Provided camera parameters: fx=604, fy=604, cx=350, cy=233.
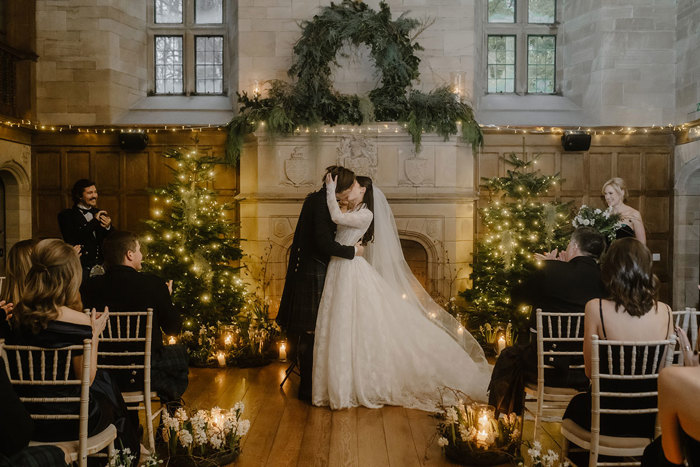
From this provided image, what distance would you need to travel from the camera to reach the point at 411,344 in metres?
4.82

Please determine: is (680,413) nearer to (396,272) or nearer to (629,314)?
(629,314)

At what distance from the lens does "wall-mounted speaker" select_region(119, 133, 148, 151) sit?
7855 mm

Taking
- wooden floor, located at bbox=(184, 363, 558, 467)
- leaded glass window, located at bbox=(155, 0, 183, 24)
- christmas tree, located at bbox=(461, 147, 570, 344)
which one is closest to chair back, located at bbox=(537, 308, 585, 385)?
wooden floor, located at bbox=(184, 363, 558, 467)

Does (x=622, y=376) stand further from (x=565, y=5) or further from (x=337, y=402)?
(x=565, y=5)

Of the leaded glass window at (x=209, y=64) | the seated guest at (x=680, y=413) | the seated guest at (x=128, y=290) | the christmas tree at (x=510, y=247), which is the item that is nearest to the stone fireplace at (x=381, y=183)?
the christmas tree at (x=510, y=247)

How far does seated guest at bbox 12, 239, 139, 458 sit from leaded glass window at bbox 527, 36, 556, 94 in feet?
24.0

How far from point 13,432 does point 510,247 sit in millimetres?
5549

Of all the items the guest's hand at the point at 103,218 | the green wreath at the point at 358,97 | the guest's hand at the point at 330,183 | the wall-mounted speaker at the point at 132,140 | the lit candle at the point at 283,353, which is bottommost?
the lit candle at the point at 283,353

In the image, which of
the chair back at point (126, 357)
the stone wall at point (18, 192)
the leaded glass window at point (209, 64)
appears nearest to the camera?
the chair back at point (126, 357)

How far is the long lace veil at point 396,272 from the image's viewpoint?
5.12 meters

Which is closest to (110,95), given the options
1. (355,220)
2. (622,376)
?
(355,220)

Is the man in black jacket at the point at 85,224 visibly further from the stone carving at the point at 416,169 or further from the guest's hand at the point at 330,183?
the stone carving at the point at 416,169

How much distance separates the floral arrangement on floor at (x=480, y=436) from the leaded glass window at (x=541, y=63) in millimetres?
6051

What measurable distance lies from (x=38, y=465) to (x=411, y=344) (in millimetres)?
3144
